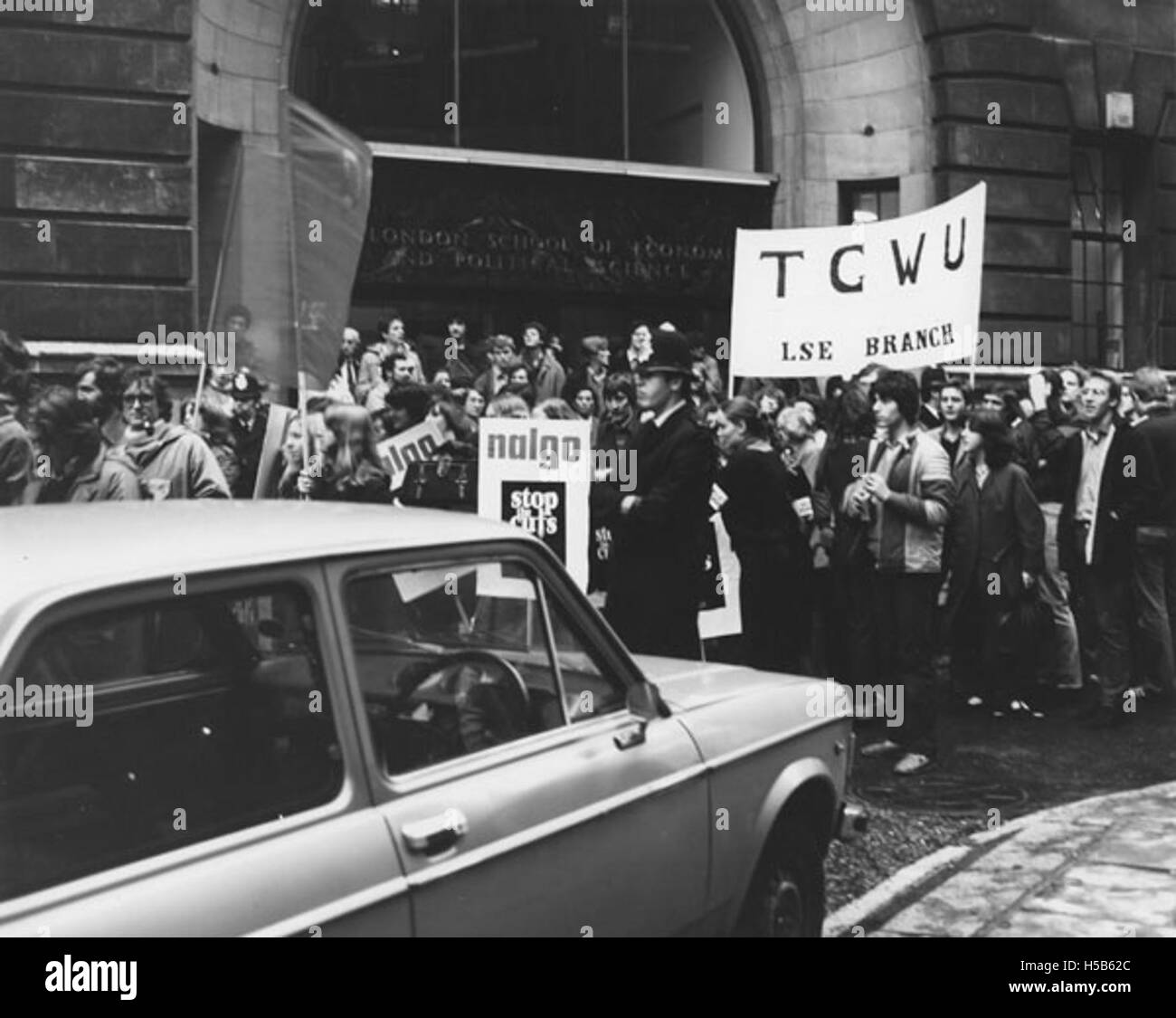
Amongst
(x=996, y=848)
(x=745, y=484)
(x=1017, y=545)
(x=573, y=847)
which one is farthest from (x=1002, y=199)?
(x=573, y=847)

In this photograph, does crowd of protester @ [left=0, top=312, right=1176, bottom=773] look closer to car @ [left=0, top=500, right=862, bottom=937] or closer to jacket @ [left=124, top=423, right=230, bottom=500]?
jacket @ [left=124, top=423, right=230, bottom=500]

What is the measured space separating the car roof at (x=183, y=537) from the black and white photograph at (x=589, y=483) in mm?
17

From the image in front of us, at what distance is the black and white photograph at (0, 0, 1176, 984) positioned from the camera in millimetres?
3334

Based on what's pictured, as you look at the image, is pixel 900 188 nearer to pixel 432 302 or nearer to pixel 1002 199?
pixel 1002 199

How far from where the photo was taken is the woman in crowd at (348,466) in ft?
28.0

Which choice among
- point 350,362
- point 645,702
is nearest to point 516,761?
point 645,702

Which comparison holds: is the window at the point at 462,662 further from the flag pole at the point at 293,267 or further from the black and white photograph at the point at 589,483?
the flag pole at the point at 293,267

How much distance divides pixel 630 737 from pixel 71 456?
171 inches

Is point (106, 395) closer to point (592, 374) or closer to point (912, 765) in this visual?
point (912, 765)

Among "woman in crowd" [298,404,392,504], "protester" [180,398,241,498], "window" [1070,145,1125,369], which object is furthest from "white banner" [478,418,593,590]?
"window" [1070,145,1125,369]

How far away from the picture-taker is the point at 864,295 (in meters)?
11.5

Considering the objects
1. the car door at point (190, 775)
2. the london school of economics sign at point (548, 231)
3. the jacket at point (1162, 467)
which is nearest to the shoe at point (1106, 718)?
the jacket at point (1162, 467)

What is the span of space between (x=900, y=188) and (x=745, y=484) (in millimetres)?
10508

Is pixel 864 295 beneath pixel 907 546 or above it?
above
